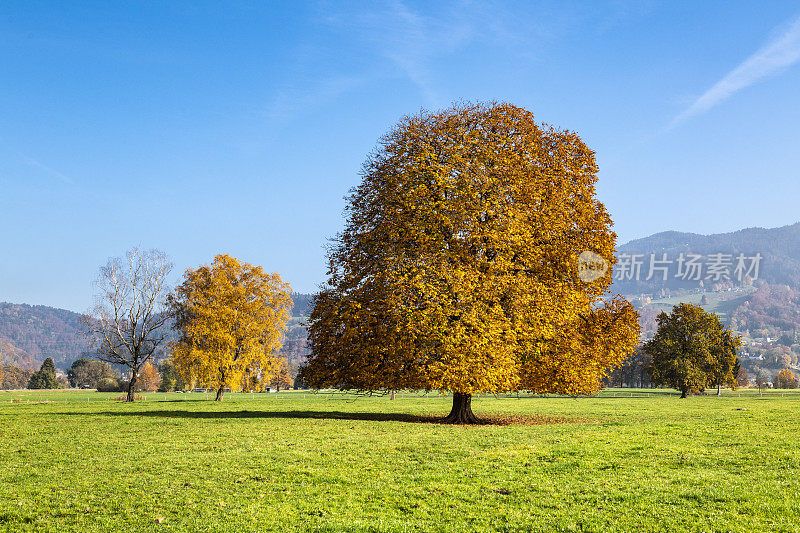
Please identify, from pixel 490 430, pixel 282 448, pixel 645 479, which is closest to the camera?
pixel 645 479

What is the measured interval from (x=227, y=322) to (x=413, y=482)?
52371 mm

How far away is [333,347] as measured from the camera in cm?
3306

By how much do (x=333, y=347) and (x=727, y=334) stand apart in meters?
79.1

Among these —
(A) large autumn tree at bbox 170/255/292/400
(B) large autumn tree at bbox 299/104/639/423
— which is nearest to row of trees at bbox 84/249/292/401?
(A) large autumn tree at bbox 170/255/292/400

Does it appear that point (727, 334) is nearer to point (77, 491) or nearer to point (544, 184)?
point (544, 184)

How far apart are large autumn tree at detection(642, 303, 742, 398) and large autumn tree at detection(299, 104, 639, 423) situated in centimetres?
5608

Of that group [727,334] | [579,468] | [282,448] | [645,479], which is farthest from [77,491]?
[727,334]

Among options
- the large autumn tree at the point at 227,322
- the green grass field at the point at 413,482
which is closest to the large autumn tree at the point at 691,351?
the large autumn tree at the point at 227,322

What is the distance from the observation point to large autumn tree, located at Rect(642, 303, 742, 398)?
85875mm

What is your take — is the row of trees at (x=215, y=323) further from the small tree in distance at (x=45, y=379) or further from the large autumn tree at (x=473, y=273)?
the small tree in distance at (x=45, y=379)

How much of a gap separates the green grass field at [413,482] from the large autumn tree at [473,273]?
5796 millimetres

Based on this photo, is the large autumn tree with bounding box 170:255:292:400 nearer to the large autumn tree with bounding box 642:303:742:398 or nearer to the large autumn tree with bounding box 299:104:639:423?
the large autumn tree with bounding box 299:104:639:423

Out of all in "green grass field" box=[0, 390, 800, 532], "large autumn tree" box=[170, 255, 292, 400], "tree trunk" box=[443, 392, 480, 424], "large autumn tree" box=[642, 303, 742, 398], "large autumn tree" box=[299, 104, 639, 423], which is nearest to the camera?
"green grass field" box=[0, 390, 800, 532]

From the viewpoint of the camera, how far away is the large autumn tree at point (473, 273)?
98.0 ft
